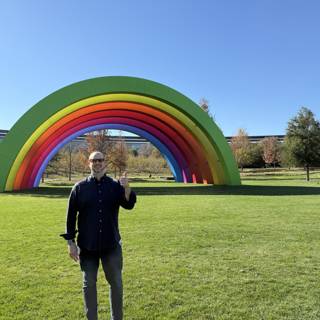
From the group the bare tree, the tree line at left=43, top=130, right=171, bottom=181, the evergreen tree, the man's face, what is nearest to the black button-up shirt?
the man's face

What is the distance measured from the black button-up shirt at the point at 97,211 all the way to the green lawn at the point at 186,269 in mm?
991

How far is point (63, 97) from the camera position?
19.4 meters

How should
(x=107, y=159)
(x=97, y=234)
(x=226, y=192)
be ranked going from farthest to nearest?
(x=107, y=159), (x=226, y=192), (x=97, y=234)

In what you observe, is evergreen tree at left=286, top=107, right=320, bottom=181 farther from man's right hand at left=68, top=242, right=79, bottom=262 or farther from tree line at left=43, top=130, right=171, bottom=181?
man's right hand at left=68, top=242, right=79, bottom=262

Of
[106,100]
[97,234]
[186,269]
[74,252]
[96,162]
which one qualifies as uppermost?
[106,100]

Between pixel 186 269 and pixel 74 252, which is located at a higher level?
pixel 74 252

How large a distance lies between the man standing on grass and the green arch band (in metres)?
16.1

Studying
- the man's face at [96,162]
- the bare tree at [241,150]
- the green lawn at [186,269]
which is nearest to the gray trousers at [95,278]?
the green lawn at [186,269]

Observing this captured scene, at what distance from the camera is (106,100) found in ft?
76.0

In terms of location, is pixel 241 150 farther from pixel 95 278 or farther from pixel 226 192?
pixel 95 278

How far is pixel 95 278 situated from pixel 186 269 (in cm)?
233

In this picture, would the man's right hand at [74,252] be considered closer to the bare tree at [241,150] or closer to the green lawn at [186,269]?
the green lawn at [186,269]

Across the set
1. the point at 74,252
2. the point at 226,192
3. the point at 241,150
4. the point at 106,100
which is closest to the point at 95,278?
the point at 74,252

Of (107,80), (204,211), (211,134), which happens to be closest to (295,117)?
(211,134)
